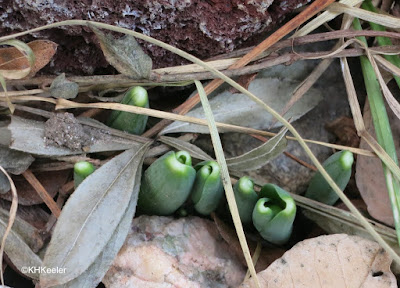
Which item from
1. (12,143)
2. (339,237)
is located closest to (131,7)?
(12,143)

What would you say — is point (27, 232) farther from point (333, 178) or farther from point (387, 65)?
point (387, 65)

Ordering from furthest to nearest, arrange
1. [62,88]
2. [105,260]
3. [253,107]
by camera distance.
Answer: [253,107] → [62,88] → [105,260]

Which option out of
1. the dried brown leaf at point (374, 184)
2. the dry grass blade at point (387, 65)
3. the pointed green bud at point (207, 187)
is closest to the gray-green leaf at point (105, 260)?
the pointed green bud at point (207, 187)

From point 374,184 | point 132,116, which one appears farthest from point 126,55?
point 374,184

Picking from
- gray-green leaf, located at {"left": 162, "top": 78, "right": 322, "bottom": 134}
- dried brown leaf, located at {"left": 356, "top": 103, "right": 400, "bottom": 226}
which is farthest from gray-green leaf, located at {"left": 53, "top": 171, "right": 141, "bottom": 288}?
dried brown leaf, located at {"left": 356, "top": 103, "right": 400, "bottom": 226}

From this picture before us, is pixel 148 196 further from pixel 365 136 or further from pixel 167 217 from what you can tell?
pixel 365 136

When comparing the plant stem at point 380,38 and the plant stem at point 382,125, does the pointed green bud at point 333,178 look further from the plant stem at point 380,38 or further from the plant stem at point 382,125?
the plant stem at point 380,38
